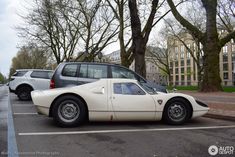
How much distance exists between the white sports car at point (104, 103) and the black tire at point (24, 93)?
11.1m

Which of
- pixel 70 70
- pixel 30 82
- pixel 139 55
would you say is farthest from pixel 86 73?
pixel 30 82

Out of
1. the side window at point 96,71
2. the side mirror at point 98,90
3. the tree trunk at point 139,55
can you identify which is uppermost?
the tree trunk at point 139,55

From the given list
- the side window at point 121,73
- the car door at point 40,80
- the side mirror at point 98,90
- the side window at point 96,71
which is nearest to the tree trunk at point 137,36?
the side window at point 121,73

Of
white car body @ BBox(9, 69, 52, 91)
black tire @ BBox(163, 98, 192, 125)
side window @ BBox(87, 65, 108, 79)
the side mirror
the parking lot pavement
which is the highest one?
side window @ BBox(87, 65, 108, 79)

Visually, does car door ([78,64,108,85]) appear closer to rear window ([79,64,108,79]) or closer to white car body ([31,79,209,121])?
rear window ([79,64,108,79])

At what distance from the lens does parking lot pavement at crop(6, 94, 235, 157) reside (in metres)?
5.88

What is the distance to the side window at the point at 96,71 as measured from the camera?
12328 mm

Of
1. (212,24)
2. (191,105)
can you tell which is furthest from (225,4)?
(191,105)

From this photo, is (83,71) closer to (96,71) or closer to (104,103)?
(96,71)

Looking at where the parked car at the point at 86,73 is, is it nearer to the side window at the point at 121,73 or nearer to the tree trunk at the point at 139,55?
the side window at the point at 121,73

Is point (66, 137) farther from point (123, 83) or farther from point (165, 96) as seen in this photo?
point (165, 96)

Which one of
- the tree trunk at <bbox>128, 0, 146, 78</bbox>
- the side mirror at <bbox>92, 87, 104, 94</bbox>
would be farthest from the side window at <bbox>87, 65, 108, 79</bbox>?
the tree trunk at <bbox>128, 0, 146, 78</bbox>

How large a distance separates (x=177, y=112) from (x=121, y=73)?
143 inches

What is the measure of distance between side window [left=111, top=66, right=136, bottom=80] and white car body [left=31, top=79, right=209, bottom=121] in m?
3.35
